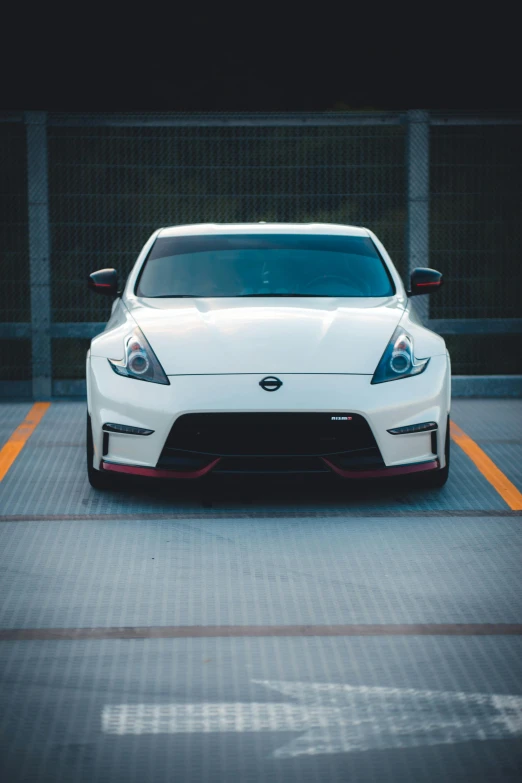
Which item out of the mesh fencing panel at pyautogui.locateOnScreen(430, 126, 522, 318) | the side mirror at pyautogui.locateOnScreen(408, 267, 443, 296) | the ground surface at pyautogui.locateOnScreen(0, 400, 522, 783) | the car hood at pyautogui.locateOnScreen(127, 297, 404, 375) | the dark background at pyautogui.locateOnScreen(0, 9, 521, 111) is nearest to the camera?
the ground surface at pyautogui.locateOnScreen(0, 400, 522, 783)

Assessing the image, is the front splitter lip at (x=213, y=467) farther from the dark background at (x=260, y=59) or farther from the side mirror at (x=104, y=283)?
the dark background at (x=260, y=59)

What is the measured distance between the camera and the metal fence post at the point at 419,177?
11219mm

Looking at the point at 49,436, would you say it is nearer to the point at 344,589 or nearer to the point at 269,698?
the point at 344,589

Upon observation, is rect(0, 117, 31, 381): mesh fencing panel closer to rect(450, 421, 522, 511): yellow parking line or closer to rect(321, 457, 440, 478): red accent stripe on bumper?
rect(450, 421, 522, 511): yellow parking line

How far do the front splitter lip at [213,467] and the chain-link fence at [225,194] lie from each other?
4589 millimetres

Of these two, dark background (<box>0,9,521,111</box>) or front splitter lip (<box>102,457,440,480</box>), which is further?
dark background (<box>0,9,521,111</box>)

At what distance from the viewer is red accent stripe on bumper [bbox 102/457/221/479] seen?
6.45m

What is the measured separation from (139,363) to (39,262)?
15.6ft

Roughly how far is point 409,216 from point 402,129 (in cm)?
82

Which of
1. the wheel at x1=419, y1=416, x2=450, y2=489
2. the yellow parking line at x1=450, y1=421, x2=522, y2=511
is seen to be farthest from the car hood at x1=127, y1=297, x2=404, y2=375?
the yellow parking line at x1=450, y1=421, x2=522, y2=511

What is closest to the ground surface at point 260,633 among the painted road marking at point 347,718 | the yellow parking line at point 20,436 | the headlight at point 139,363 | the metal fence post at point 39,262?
the painted road marking at point 347,718

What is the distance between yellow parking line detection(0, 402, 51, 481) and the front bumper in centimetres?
124

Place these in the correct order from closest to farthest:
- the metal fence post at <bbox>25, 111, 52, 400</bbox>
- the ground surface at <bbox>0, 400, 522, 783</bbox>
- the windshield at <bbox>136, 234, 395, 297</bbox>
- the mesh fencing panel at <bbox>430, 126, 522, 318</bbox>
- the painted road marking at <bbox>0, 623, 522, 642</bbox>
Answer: the ground surface at <bbox>0, 400, 522, 783</bbox>, the painted road marking at <bbox>0, 623, 522, 642</bbox>, the windshield at <bbox>136, 234, 395, 297</bbox>, the metal fence post at <bbox>25, 111, 52, 400</bbox>, the mesh fencing panel at <bbox>430, 126, 522, 318</bbox>

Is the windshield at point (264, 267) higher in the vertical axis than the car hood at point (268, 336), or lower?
higher
